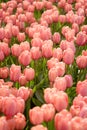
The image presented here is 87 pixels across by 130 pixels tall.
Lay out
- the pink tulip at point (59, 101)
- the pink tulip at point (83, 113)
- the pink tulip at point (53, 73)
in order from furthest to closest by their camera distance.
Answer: the pink tulip at point (53, 73) < the pink tulip at point (59, 101) < the pink tulip at point (83, 113)

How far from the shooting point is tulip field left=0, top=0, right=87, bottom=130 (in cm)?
158

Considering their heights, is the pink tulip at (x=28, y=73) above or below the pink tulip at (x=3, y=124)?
above

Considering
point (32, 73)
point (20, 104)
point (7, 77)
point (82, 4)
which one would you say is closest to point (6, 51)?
point (7, 77)

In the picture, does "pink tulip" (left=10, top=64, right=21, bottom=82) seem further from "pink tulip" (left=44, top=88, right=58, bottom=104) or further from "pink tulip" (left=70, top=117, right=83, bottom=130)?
"pink tulip" (left=70, top=117, right=83, bottom=130)

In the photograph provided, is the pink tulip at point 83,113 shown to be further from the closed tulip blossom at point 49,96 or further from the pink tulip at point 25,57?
the pink tulip at point 25,57

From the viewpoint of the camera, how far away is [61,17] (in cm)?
328

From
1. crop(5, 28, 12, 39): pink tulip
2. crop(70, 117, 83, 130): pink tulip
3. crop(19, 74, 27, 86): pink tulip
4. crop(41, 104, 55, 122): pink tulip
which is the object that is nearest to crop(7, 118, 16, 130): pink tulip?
crop(41, 104, 55, 122): pink tulip

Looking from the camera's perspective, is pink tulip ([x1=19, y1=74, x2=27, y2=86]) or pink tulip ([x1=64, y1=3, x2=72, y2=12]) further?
pink tulip ([x1=64, y1=3, x2=72, y2=12])

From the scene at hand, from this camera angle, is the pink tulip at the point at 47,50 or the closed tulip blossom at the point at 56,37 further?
the closed tulip blossom at the point at 56,37

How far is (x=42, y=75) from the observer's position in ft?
7.95

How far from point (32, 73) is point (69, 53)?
0.29 metres

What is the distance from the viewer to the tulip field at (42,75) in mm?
1575

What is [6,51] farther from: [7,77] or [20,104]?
[20,104]


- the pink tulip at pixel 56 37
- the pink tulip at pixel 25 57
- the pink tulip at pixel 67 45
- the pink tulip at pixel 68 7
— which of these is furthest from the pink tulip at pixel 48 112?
the pink tulip at pixel 68 7
